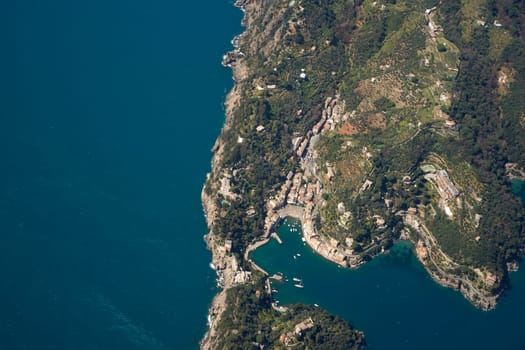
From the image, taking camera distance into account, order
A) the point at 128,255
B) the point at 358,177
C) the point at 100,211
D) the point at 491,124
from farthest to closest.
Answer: the point at 491,124, the point at 358,177, the point at 100,211, the point at 128,255

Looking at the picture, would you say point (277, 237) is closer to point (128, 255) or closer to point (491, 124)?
point (128, 255)

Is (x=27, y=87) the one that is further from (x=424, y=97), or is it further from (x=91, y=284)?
(x=424, y=97)

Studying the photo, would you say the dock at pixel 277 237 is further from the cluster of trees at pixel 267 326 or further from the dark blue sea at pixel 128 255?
the cluster of trees at pixel 267 326

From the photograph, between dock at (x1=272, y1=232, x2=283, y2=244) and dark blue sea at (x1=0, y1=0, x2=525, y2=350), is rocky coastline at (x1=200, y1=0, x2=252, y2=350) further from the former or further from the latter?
dock at (x1=272, y1=232, x2=283, y2=244)

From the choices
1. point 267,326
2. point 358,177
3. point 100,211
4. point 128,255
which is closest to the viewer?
point 267,326

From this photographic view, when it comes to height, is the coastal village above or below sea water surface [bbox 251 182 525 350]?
above

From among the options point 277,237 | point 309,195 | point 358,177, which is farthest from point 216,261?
point 358,177

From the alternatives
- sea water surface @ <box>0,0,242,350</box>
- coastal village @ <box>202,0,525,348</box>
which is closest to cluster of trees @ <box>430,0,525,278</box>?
coastal village @ <box>202,0,525,348</box>
